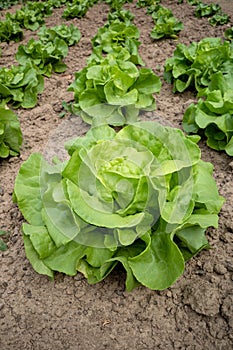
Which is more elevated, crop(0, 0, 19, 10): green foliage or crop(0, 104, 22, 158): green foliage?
crop(0, 104, 22, 158): green foliage

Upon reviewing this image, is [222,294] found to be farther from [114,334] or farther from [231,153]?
[231,153]

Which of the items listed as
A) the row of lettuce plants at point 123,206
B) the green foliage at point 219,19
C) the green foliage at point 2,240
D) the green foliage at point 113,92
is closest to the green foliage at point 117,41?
the green foliage at point 113,92

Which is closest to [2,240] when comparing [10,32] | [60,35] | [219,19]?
[60,35]

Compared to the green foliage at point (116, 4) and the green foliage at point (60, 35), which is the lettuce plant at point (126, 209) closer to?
the green foliage at point (60, 35)

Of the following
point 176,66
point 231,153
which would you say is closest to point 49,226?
point 231,153

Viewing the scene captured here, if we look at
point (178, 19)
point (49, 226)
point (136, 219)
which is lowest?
point (178, 19)

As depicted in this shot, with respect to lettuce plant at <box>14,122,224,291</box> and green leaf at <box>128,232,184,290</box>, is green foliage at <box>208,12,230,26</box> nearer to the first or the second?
lettuce plant at <box>14,122,224,291</box>

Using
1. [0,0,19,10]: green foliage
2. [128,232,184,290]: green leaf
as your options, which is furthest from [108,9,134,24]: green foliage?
[128,232,184,290]: green leaf
